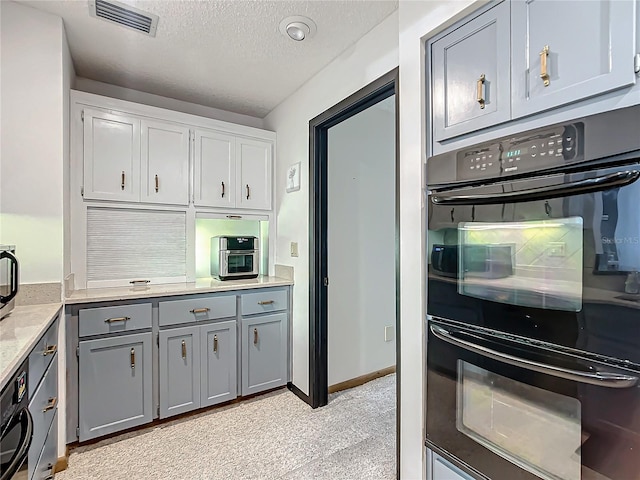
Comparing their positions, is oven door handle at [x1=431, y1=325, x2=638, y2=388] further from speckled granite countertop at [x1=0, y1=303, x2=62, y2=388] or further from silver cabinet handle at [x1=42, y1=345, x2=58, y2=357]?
silver cabinet handle at [x1=42, y1=345, x2=58, y2=357]

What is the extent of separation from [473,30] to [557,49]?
0.35 m

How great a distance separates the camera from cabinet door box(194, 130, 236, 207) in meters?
2.75

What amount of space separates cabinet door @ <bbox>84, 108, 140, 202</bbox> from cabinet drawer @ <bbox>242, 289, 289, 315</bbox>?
113 cm

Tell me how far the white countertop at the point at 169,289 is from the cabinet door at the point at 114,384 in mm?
266

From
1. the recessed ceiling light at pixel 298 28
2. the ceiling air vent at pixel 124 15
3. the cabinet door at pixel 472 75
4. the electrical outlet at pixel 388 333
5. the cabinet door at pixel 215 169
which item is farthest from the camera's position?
the electrical outlet at pixel 388 333

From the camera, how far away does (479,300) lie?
4.09ft

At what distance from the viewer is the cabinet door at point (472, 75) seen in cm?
118

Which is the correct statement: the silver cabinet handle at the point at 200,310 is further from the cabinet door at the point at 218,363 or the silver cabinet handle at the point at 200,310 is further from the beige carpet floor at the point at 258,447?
the beige carpet floor at the point at 258,447

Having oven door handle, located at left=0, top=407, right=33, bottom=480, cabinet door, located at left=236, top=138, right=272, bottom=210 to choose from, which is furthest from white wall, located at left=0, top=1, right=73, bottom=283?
cabinet door, located at left=236, top=138, right=272, bottom=210

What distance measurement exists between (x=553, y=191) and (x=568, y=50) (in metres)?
0.42

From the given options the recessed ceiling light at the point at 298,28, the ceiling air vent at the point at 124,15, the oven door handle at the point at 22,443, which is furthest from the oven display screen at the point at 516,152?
the ceiling air vent at the point at 124,15

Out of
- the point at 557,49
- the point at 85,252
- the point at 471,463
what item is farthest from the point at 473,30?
the point at 85,252

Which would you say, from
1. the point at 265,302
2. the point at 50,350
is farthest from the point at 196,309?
the point at 50,350

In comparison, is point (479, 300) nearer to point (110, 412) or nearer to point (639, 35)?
point (639, 35)
